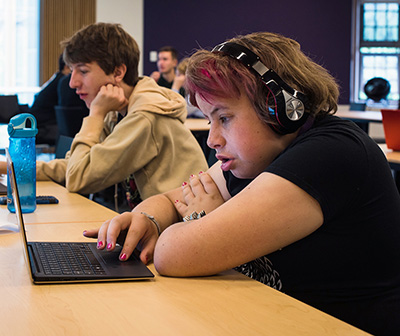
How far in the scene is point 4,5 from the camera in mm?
9047

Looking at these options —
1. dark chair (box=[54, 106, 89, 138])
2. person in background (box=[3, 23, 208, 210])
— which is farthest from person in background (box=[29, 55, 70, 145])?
person in background (box=[3, 23, 208, 210])

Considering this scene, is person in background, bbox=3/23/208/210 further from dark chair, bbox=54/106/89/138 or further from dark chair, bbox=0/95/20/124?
dark chair, bbox=0/95/20/124

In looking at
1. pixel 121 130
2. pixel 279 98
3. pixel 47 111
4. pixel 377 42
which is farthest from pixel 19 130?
pixel 377 42

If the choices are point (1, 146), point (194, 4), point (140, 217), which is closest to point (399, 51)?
point (194, 4)

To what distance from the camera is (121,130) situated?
7.32 ft

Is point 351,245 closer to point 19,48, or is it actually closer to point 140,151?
point 140,151

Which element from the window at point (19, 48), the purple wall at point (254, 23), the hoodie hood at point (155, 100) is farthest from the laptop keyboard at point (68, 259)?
the purple wall at point (254, 23)

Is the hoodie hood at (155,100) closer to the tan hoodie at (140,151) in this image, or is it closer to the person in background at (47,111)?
the tan hoodie at (140,151)

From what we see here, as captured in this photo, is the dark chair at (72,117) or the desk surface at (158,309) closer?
the desk surface at (158,309)

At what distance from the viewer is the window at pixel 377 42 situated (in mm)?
10336

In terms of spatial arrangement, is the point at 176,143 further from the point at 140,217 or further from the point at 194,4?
→ the point at 194,4

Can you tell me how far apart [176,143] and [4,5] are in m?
7.63

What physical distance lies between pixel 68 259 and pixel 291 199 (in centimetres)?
48

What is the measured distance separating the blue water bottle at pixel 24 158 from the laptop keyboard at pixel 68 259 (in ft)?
1.57
